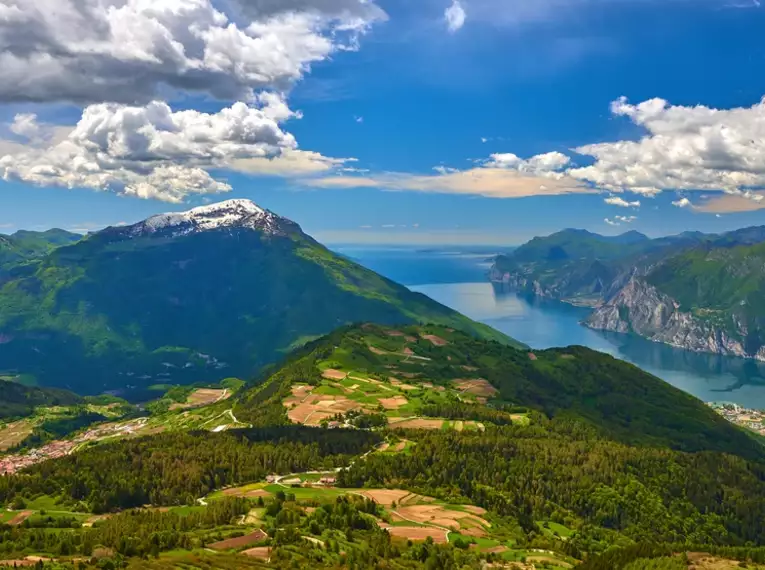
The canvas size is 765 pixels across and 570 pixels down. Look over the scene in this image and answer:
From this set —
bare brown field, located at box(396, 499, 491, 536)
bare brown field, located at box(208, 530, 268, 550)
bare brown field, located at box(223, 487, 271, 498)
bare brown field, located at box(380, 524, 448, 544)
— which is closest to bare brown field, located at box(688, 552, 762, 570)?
bare brown field, located at box(396, 499, 491, 536)

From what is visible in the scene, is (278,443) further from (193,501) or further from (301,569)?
(301,569)

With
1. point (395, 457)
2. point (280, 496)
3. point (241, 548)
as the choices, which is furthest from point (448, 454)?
point (241, 548)

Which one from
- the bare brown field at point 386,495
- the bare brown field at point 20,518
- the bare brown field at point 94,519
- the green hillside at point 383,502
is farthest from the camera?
the bare brown field at point 386,495

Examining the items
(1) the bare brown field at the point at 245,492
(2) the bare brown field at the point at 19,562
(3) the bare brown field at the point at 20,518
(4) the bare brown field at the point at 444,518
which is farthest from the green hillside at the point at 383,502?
(2) the bare brown field at the point at 19,562

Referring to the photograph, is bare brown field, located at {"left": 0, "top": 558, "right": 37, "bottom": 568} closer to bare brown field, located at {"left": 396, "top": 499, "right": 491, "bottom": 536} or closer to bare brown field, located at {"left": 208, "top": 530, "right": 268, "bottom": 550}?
bare brown field, located at {"left": 208, "top": 530, "right": 268, "bottom": 550}

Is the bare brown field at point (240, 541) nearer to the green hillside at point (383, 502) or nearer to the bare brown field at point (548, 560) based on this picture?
the green hillside at point (383, 502)
